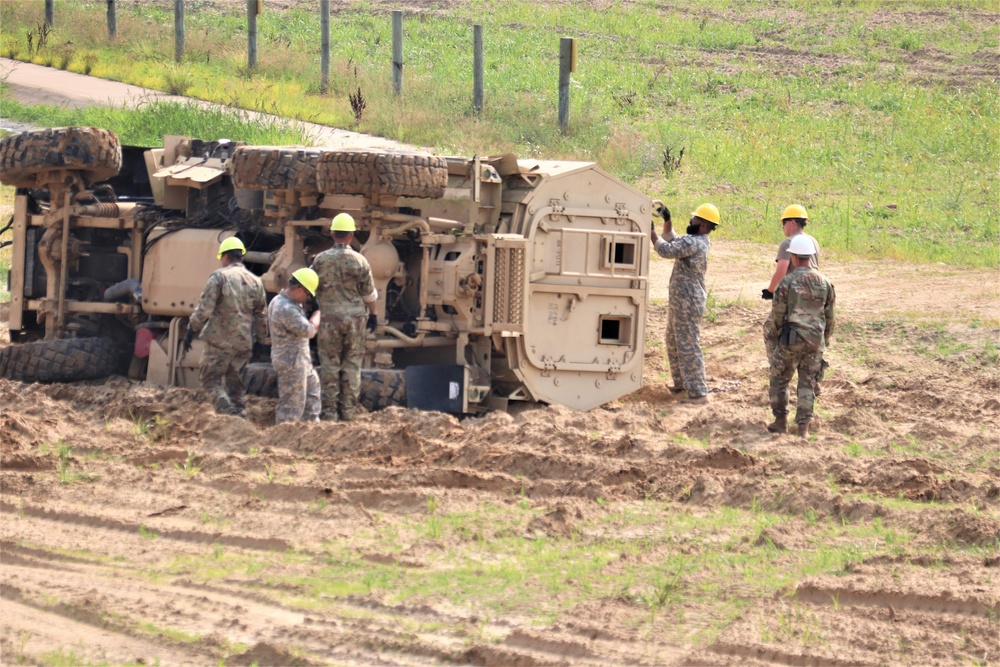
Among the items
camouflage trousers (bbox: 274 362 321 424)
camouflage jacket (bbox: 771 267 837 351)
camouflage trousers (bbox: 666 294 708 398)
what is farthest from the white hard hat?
camouflage trousers (bbox: 274 362 321 424)

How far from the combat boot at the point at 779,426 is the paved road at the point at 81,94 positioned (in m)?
11.7

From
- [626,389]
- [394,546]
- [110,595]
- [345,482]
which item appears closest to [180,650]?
[110,595]

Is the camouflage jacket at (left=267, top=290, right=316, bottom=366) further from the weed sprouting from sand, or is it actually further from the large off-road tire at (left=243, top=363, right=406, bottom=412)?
the weed sprouting from sand

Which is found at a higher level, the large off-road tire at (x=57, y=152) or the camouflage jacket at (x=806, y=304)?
the large off-road tire at (x=57, y=152)

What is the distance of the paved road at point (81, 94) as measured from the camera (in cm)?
2270

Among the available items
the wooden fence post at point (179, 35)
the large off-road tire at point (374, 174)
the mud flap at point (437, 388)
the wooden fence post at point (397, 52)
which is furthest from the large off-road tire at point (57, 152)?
the wooden fence post at point (179, 35)

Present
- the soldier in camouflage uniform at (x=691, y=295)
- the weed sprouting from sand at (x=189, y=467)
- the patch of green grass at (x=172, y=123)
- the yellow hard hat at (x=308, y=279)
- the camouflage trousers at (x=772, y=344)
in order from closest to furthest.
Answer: the weed sprouting from sand at (x=189, y=467)
the yellow hard hat at (x=308, y=279)
the camouflage trousers at (x=772, y=344)
the soldier in camouflage uniform at (x=691, y=295)
the patch of green grass at (x=172, y=123)

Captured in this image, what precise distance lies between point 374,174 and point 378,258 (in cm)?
70

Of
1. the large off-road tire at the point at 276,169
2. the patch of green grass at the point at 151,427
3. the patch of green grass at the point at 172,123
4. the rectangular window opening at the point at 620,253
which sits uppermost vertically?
the large off-road tire at the point at 276,169

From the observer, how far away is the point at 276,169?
38.2ft

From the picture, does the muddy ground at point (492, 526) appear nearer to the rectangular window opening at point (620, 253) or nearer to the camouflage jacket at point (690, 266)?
the camouflage jacket at point (690, 266)

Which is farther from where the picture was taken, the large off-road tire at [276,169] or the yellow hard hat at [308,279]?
the large off-road tire at [276,169]

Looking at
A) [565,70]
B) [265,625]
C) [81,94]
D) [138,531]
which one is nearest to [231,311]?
[138,531]

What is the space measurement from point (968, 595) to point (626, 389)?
19.6ft
